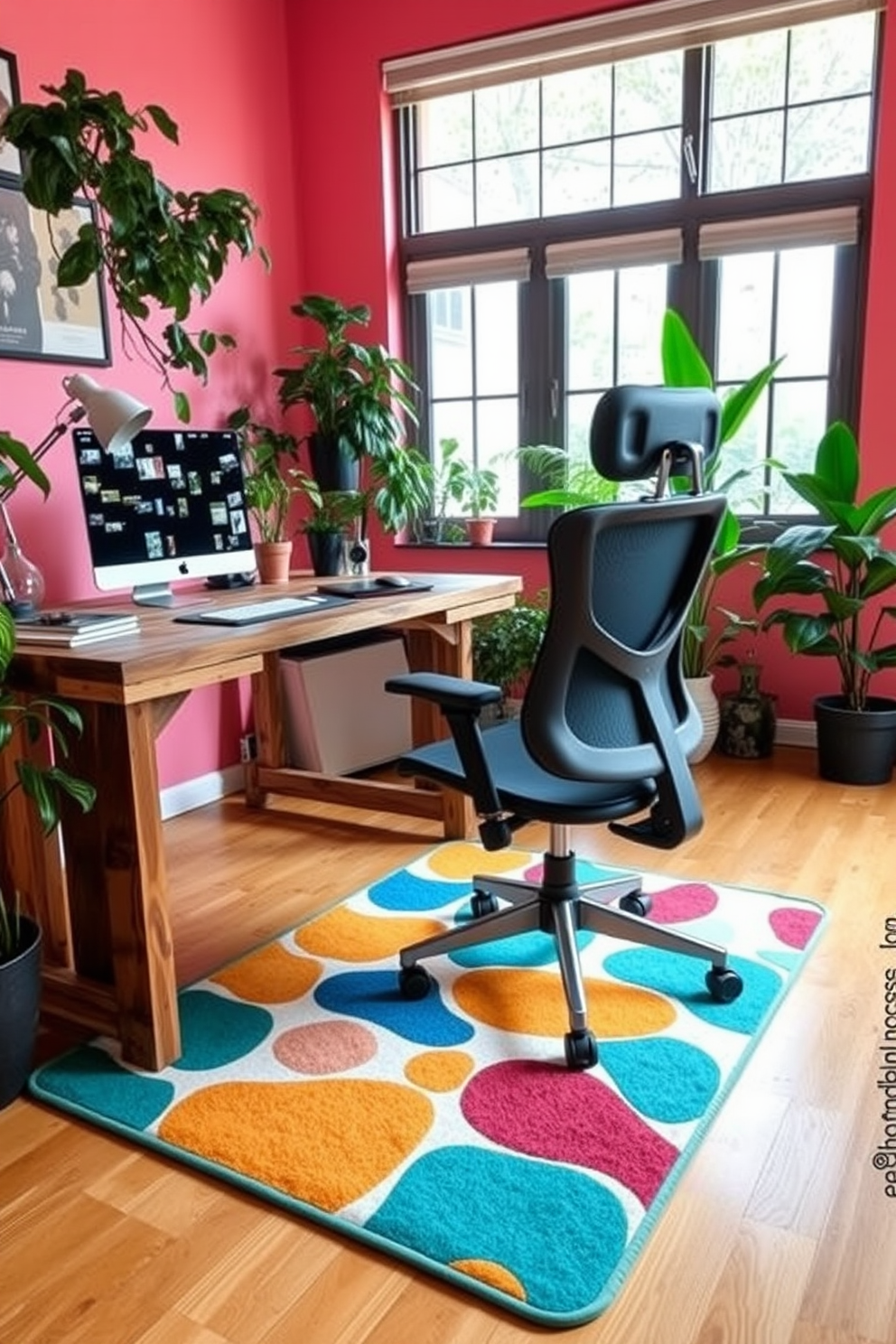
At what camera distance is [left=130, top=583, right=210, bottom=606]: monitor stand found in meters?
2.53

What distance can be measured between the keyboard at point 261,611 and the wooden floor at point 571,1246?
3.31 feet

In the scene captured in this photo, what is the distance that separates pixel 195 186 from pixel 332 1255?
10.2ft

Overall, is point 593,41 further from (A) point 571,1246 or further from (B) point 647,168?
(A) point 571,1246

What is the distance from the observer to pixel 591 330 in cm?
380

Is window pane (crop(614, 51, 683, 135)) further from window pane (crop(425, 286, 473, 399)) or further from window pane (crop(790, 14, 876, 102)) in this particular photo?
window pane (crop(425, 286, 473, 399))

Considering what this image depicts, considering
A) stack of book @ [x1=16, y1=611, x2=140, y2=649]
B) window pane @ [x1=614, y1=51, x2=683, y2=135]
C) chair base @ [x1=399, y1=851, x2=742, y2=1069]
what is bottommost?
chair base @ [x1=399, y1=851, x2=742, y2=1069]

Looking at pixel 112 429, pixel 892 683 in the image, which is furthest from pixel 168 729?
pixel 892 683

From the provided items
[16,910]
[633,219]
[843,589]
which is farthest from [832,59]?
[16,910]

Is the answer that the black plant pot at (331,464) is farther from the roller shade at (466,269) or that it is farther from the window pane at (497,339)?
Result: the roller shade at (466,269)

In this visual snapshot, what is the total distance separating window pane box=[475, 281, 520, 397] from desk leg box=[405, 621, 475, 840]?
51.1 inches

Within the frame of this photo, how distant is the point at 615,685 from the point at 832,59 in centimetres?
273

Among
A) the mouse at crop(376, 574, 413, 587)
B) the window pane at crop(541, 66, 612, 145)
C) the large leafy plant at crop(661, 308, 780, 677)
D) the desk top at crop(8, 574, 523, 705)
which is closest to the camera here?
the desk top at crop(8, 574, 523, 705)

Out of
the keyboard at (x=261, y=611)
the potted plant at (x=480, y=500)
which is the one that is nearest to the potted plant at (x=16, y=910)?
the keyboard at (x=261, y=611)

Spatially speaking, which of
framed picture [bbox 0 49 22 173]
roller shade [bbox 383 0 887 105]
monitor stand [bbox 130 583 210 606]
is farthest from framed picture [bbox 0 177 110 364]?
roller shade [bbox 383 0 887 105]
